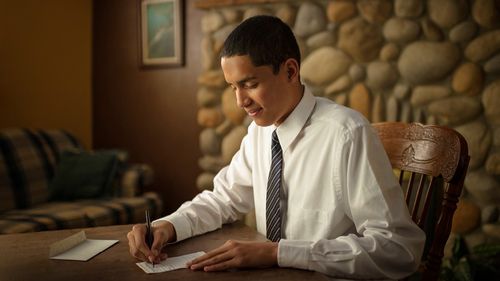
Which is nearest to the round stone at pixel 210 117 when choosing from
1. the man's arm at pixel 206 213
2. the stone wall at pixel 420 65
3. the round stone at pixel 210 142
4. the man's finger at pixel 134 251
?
the round stone at pixel 210 142

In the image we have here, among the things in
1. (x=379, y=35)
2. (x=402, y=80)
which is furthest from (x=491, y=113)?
(x=379, y=35)

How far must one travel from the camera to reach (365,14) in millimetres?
2869

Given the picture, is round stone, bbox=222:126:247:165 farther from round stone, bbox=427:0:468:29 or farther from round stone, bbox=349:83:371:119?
round stone, bbox=427:0:468:29

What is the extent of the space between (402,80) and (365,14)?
1.38ft

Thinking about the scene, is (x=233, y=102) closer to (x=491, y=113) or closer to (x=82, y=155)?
(x=82, y=155)

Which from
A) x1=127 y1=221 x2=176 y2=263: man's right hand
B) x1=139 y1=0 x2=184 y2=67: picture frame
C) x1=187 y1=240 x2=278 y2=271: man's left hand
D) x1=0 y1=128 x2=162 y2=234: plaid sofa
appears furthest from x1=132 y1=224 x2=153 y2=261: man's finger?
x1=139 y1=0 x2=184 y2=67: picture frame

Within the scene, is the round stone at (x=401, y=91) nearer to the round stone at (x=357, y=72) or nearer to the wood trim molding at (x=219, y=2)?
the round stone at (x=357, y=72)

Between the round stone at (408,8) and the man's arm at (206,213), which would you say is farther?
the round stone at (408,8)

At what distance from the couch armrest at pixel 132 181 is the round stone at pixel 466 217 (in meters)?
1.88

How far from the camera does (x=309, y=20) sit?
304cm

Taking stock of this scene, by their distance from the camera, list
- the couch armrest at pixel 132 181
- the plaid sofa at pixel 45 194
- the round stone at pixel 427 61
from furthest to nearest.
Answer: the couch armrest at pixel 132 181 < the plaid sofa at pixel 45 194 < the round stone at pixel 427 61

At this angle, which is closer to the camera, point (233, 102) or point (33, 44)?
point (233, 102)

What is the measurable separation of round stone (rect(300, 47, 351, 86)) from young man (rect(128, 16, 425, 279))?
162 centimetres

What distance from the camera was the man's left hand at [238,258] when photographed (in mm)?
974
